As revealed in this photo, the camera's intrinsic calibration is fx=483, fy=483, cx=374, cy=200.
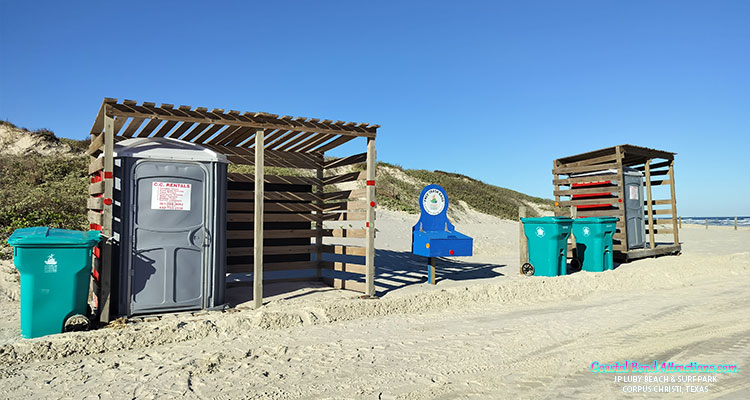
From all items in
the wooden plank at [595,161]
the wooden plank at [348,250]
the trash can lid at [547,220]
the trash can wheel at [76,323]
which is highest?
the wooden plank at [595,161]

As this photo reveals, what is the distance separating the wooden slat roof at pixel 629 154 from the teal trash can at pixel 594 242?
6.80 feet

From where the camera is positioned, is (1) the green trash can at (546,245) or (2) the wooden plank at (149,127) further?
(1) the green trash can at (546,245)

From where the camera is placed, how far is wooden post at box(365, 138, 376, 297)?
306 inches

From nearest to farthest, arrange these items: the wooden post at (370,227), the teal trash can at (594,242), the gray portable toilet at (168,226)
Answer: the gray portable toilet at (168,226) < the wooden post at (370,227) < the teal trash can at (594,242)

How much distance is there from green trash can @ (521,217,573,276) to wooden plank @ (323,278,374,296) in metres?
4.12

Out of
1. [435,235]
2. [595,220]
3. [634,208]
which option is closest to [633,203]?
[634,208]

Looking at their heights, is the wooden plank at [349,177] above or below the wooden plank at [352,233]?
above

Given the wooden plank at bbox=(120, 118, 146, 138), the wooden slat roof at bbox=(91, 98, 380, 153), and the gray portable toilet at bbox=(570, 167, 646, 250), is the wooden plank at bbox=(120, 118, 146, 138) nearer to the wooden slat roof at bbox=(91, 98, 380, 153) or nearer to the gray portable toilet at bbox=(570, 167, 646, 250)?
the wooden slat roof at bbox=(91, 98, 380, 153)

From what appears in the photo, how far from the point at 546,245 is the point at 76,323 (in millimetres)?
8473

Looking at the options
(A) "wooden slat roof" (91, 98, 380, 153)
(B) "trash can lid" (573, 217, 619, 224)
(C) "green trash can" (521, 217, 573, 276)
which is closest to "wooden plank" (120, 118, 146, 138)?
(A) "wooden slat roof" (91, 98, 380, 153)

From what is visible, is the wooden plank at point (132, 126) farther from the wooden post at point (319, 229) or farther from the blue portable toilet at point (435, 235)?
the blue portable toilet at point (435, 235)

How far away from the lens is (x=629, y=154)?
12.7 m

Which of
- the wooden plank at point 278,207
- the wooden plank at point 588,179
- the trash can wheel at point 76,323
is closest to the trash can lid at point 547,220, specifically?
the wooden plank at point 588,179

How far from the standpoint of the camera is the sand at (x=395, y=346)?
12.7 feet
